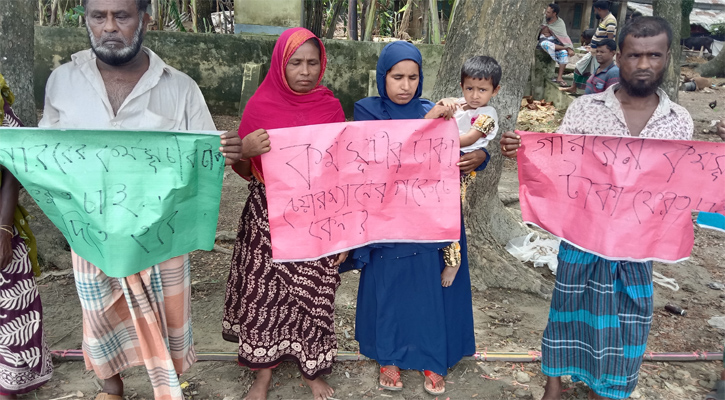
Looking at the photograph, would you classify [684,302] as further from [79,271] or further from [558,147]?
[79,271]

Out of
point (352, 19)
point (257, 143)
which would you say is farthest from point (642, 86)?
point (352, 19)

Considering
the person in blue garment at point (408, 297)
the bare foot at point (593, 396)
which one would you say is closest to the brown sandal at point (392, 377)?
the person in blue garment at point (408, 297)

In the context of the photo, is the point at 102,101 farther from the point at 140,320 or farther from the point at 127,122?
the point at 140,320

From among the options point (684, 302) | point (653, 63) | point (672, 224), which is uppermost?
point (653, 63)

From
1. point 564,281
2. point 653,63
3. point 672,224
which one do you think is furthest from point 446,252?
point 653,63

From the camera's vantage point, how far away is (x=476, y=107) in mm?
2820

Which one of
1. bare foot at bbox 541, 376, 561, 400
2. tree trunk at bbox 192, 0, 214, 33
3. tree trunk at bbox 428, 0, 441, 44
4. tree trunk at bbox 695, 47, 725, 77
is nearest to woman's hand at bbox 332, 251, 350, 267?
bare foot at bbox 541, 376, 561, 400

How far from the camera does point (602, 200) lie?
2.69 metres

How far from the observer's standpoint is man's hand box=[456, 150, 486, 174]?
277cm

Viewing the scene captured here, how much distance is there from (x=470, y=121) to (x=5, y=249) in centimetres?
237

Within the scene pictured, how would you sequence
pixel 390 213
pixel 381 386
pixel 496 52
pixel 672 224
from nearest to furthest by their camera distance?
pixel 672 224, pixel 390 213, pixel 381 386, pixel 496 52

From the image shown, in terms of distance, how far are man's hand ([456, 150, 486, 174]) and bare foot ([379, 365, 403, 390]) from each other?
1217 mm

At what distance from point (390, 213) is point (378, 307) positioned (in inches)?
21.8

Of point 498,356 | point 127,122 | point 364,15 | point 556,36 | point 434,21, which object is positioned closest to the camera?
point 127,122
